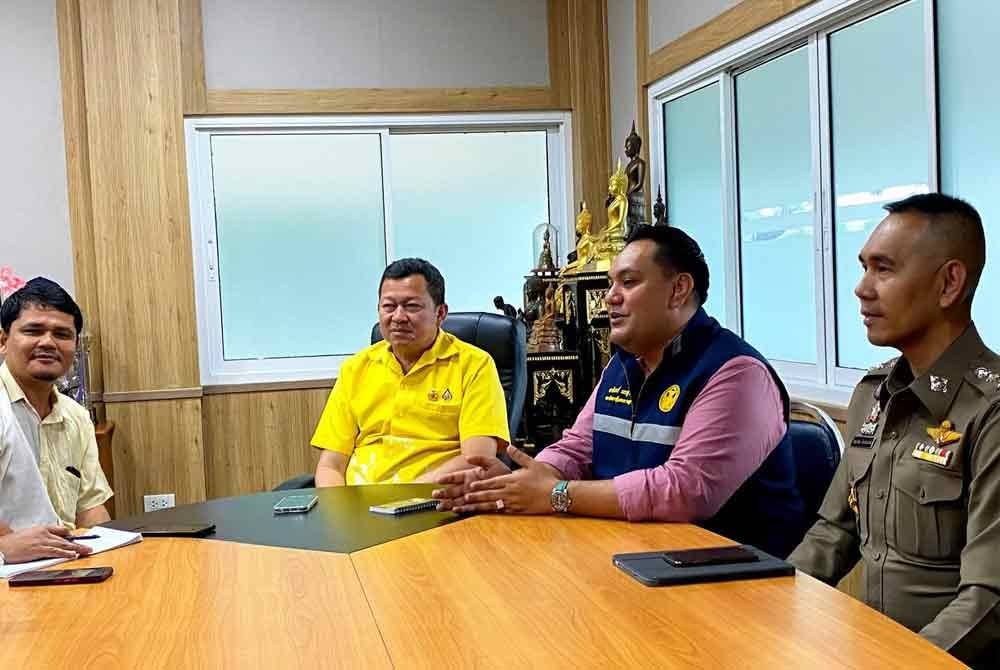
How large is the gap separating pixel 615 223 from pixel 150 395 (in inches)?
87.7

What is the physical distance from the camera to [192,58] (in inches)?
191

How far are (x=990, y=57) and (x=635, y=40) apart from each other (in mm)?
2214

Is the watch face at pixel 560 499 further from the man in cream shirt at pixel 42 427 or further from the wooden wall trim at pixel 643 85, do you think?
the wooden wall trim at pixel 643 85

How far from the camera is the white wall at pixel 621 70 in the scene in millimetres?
4824

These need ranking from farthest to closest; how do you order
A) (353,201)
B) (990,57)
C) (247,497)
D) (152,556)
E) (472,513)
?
(353,201)
(990,57)
(247,497)
(472,513)
(152,556)

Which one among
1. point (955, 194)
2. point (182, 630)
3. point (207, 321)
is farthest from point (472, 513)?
point (207, 321)

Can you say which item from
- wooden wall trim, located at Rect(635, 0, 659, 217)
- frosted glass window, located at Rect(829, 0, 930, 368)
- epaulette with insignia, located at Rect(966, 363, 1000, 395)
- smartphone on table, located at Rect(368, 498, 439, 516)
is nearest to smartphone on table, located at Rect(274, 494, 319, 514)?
smartphone on table, located at Rect(368, 498, 439, 516)

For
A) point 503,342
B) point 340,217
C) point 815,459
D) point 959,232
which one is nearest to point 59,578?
point 815,459

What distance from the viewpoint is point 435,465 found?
3.00 meters

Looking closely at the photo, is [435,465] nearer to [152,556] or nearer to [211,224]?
[152,556]

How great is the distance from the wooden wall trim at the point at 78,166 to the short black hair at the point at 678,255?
10.6 ft

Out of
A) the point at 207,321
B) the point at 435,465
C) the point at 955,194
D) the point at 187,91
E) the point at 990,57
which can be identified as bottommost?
the point at 435,465

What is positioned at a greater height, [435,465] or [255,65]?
[255,65]

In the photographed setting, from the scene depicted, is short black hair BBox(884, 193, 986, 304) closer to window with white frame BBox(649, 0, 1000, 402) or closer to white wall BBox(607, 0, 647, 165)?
window with white frame BBox(649, 0, 1000, 402)
